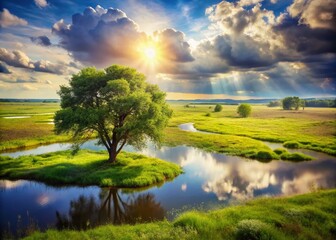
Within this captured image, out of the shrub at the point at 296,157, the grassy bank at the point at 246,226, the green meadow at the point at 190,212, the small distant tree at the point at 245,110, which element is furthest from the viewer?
the small distant tree at the point at 245,110

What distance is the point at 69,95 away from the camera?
33.3m

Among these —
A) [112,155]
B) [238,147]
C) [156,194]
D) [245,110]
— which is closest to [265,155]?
[238,147]

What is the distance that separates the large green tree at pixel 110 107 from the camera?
31359mm

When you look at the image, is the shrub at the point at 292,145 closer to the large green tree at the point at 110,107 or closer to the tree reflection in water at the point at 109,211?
the large green tree at the point at 110,107

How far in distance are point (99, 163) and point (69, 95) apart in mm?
10761

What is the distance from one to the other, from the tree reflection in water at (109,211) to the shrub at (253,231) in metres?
8.28

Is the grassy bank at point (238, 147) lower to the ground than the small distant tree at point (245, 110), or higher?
lower

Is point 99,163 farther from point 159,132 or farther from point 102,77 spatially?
point 102,77

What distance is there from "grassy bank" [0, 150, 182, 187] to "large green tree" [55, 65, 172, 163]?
327 cm

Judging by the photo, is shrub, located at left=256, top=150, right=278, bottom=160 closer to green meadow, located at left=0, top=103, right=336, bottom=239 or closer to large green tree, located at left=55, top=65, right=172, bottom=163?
green meadow, located at left=0, top=103, right=336, bottom=239

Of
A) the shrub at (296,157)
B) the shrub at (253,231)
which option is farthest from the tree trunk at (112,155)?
the shrub at (296,157)

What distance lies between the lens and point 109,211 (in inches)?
912

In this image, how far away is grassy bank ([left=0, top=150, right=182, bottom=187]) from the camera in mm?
29906

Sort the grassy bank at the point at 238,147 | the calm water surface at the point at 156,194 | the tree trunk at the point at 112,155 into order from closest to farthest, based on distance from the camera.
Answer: the calm water surface at the point at 156,194, the tree trunk at the point at 112,155, the grassy bank at the point at 238,147
